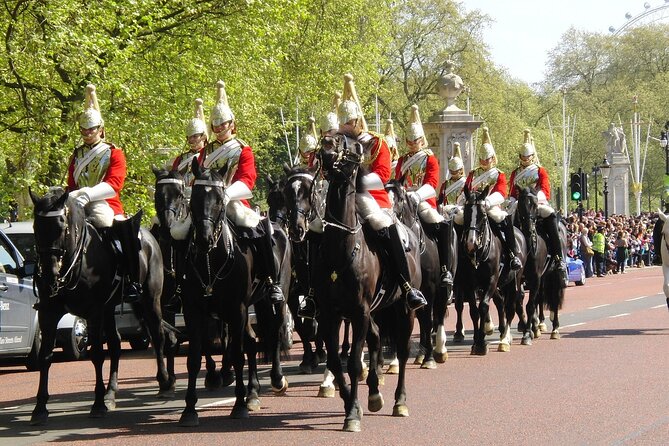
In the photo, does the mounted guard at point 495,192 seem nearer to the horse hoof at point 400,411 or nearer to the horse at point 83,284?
the horse at point 83,284

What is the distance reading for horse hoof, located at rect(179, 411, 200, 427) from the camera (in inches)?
418

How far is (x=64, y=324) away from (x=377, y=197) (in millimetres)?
7552

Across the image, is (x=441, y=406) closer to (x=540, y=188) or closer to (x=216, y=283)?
(x=216, y=283)

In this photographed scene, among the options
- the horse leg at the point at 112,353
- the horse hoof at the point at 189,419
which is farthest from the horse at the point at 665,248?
the horse hoof at the point at 189,419

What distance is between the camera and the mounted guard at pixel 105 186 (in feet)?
40.4

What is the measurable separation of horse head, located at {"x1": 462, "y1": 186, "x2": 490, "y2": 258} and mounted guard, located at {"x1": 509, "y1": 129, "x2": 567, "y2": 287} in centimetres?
271

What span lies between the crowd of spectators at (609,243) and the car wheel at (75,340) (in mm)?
25033

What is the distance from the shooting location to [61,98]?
25.6 m

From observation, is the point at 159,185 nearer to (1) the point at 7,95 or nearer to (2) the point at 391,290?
(2) the point at 391,290

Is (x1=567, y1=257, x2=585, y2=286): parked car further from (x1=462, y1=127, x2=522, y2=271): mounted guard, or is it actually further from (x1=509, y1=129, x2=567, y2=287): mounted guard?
(x1=462, y1=127, x2=522, y2=271): mounted guard

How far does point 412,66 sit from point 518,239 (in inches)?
2009

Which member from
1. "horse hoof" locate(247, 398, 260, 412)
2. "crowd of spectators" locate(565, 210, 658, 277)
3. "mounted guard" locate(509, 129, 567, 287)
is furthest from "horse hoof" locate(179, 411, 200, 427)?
"crowd of spectators" locate(565, 210, 658, 277)

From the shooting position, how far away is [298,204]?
35.6 ft

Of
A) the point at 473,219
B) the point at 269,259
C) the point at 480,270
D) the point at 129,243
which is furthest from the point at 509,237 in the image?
the point at 129,243
